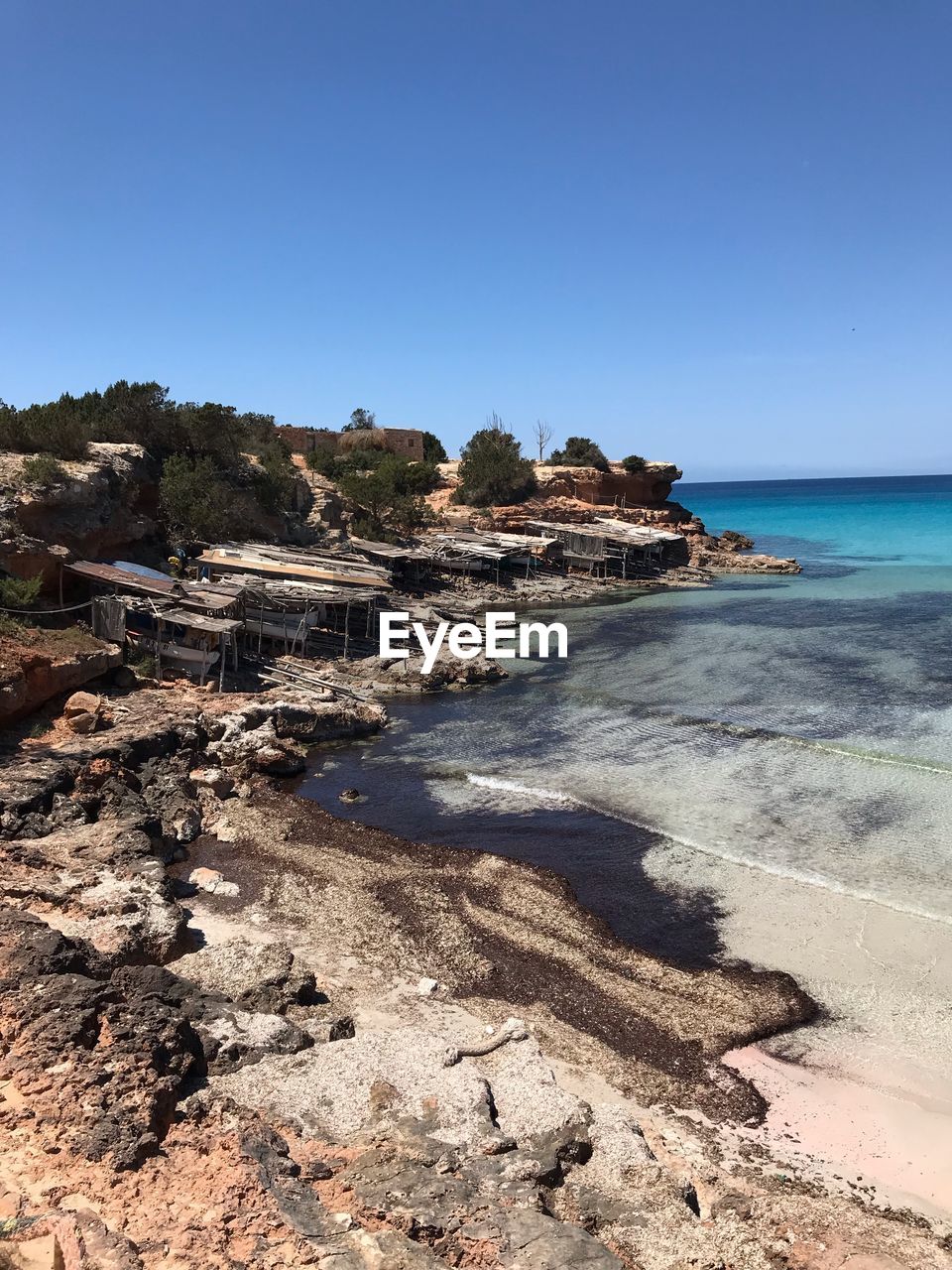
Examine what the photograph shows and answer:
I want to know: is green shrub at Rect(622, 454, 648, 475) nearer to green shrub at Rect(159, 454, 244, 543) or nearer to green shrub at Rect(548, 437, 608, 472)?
green shrub at Rect(548, 437, 608, 472)

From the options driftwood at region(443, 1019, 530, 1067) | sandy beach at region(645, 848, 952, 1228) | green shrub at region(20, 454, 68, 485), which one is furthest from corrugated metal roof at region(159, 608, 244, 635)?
driftwood at region(443, 1019, 530, 1067)

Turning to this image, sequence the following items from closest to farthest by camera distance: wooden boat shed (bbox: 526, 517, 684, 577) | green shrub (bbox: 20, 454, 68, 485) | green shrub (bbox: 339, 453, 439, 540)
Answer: green shrub (bbox: 20, 454, 68, 485) → green shrub (bbox: 339, 453, 439, 540) → wooden boat shed (bbox: 526, 517, 684, 577)

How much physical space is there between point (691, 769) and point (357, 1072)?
12264 mm

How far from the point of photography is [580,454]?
6556 cm

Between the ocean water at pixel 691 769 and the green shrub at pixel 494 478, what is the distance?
77.3 ft

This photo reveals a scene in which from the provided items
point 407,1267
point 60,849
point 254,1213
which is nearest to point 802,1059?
point 407,1267

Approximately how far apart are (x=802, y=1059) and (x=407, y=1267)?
5.94 metres

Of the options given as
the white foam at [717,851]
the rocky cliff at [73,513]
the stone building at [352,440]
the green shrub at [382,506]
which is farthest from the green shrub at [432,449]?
the white foam at [717,851]

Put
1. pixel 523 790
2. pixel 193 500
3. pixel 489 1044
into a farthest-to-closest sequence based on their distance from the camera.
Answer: pixel 193 500 < pixel 523 790 < pixel 489 1044

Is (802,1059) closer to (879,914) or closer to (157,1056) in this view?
(879,914)

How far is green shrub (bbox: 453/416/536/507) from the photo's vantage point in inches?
2197

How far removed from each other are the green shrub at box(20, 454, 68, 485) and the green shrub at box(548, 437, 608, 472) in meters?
43.8

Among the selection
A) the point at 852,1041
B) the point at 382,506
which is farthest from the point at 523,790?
the point at 382,506

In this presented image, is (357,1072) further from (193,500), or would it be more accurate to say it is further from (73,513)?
(193,500)
